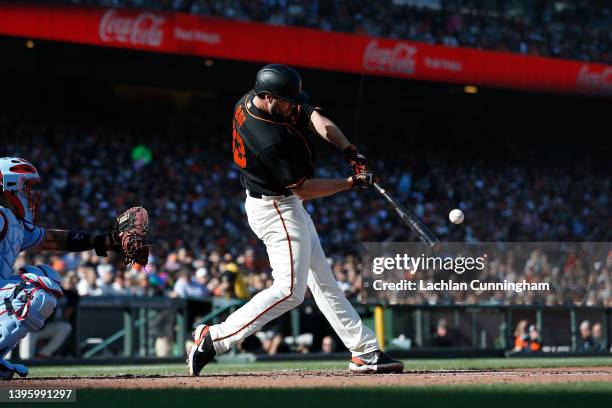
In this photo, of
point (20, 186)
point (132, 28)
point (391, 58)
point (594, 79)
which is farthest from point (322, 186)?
point (594, 79)

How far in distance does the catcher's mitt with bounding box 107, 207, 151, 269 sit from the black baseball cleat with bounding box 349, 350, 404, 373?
1.39 m

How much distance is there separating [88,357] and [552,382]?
25.2 feet

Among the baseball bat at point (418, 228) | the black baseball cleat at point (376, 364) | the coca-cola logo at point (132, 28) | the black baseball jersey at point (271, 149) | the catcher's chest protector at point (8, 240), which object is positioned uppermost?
the coca-cola logo at point (132, 28)

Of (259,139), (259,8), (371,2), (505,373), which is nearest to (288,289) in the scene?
(259,139)

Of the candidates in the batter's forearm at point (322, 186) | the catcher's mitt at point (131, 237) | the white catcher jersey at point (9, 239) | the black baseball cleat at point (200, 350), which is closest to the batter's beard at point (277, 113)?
the batter's forearm at point (322, 186)

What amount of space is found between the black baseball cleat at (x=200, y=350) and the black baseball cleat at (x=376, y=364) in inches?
33.5

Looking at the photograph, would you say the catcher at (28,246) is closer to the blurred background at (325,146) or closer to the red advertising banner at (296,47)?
the blurred background at (325,146)

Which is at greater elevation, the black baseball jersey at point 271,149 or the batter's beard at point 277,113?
the batter's beard at point 277,113

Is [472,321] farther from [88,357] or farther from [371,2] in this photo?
[371,2]

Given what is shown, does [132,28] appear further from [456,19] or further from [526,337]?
[526,337]

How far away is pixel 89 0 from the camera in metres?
19.4

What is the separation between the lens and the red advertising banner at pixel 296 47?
19.2 metres

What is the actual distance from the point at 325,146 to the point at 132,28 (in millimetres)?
5918

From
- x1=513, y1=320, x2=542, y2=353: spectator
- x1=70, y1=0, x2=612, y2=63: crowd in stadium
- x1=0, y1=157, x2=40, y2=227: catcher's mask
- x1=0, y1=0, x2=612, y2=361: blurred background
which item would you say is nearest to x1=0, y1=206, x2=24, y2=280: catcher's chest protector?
x1=0, y1=157, x2=40, y2=227: catcher's mask
